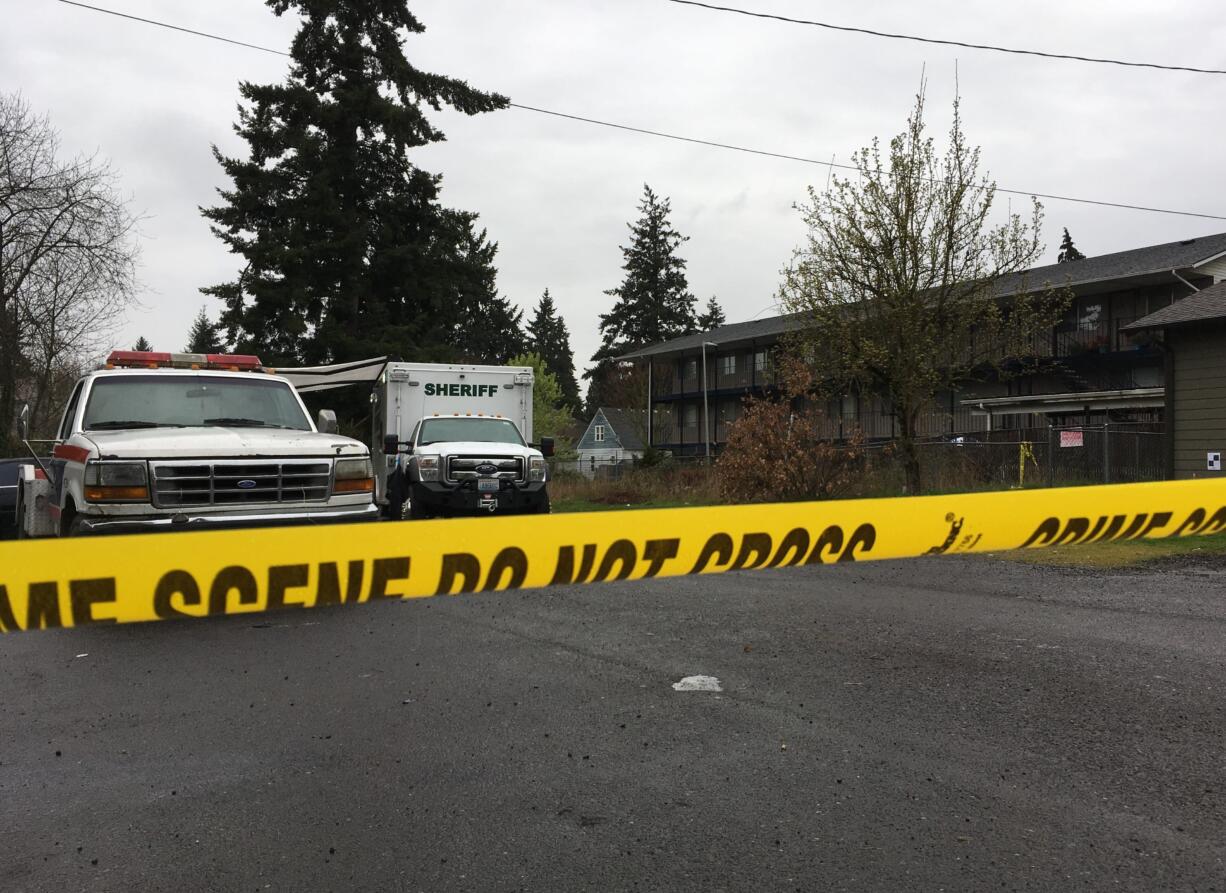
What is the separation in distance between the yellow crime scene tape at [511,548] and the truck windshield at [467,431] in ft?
37.8

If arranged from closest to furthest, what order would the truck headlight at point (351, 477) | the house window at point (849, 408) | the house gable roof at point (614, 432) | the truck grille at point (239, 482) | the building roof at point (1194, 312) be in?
the truck grille at point (239, 482)
the truck headlight at point (351, 477)
the building roof at point (1194, 312)
the house window at point (849, 408)
the house gable roof at point (614, 432)

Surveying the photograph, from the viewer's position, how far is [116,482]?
24.0 ft

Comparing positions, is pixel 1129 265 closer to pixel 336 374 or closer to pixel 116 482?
pixel 336 374

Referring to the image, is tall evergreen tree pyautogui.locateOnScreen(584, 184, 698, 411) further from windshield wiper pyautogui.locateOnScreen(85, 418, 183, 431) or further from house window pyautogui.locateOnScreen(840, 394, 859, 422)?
windshield wiper pyautogui.locateOnScreen(85, 418, 183, 431)

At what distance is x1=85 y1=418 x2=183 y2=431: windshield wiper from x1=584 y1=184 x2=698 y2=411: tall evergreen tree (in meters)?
79.6

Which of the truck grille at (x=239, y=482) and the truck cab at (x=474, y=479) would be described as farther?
the truck cab at (x=474, y=479)

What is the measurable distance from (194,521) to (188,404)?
206 cm

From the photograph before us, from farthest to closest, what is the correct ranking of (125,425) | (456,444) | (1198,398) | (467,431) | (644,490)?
1. (644,490)
2. (1198,398)
3. (467,431)
4. (456,444)
5. (125,425)

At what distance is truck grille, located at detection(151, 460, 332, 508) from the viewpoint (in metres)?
7.51

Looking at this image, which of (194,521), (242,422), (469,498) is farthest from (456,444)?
(194,521)

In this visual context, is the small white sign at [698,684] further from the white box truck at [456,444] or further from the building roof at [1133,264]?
the building roof at [1133,264]

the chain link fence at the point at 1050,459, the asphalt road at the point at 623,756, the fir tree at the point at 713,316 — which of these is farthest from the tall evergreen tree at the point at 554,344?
the asphalt road at the point at 623,756

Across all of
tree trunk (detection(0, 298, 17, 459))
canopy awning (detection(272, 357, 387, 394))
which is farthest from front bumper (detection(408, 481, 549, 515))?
tree trunk (detection(0, 298, 17, 459))

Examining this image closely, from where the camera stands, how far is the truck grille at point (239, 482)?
7512 mm
